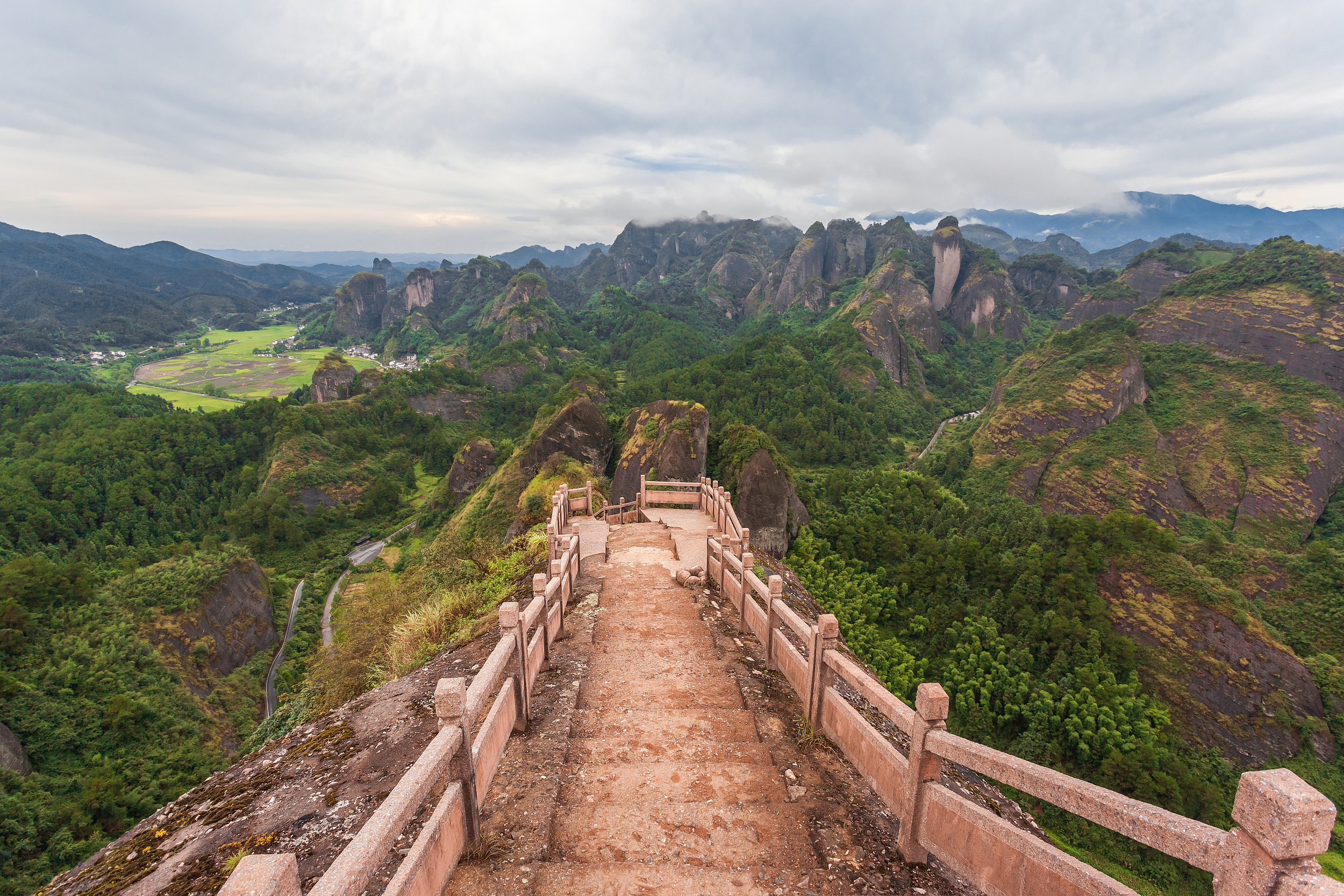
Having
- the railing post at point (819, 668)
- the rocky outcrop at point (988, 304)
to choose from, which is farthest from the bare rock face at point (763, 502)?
the rocky outcrop at point (988, 304)

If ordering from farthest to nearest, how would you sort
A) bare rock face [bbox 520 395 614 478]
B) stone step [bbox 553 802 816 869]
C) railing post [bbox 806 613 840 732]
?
bare rock face [bbox 520 395 614 478] → railing post [bbox 806 613 840 732] → stone step [bbox 553 802 816 869]

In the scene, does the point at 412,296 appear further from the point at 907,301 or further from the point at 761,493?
the point at 761,493

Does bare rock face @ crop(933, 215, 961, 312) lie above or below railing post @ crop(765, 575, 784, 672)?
above

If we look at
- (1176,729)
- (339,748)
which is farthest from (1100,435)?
(339,748)

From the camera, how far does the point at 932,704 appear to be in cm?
427

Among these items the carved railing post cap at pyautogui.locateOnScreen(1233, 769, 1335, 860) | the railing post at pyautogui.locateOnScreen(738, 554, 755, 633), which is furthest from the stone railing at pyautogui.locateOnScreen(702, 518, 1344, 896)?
the railing post at pyautogui.locateOnScreen(738, 554, 755, 633)

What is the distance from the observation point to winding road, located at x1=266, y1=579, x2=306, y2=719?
3847 centimetres

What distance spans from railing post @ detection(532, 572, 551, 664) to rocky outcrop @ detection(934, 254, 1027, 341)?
130099 mm

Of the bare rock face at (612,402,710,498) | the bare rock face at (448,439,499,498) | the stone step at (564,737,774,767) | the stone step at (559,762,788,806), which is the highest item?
the stone step at (559,762,788,806)

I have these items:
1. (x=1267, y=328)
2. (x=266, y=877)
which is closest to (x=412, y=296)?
(x=1267, y=328)

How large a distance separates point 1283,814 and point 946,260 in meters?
136

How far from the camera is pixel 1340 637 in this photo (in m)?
33.0

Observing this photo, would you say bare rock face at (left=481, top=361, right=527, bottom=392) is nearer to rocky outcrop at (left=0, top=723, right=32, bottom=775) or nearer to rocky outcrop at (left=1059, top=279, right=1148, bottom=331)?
rocky outcrop at (left=0, top=723, right=32, bottom=775)

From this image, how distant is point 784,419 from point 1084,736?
49.9 m
